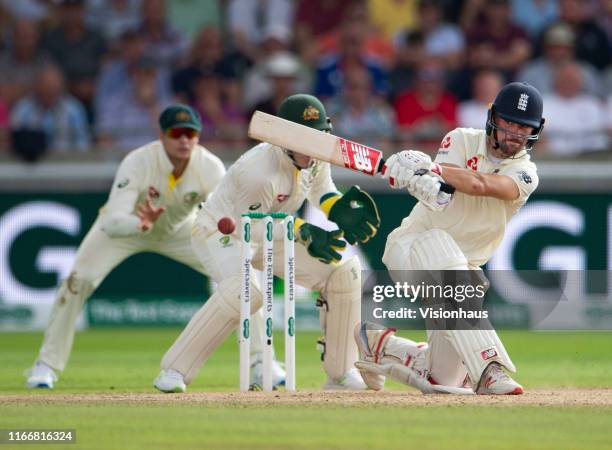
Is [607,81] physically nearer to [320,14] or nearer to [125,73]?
[320,14]

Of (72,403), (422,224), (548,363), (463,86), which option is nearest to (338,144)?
(422,224)

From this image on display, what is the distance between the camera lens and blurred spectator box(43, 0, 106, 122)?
14.0 meters

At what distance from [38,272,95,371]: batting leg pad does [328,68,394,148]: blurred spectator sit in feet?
13.4

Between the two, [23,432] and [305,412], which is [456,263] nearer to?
[305,412]

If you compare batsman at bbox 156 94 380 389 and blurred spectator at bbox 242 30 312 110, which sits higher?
blurred spectator at bbox 242 30 312 110

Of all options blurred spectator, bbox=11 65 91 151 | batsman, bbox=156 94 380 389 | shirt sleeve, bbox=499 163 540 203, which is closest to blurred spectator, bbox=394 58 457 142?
blurred spectator, bbox=11 65 91 151

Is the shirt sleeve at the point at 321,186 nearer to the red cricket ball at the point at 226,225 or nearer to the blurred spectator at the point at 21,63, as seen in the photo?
the red cricket ball at the point at 226,225

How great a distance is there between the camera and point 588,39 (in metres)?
14.1

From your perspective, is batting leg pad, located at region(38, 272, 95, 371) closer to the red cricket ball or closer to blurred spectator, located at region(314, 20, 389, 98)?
the red cricket ball

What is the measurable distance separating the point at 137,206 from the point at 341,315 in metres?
1.79

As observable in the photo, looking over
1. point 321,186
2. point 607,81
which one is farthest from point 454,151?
point 607,81

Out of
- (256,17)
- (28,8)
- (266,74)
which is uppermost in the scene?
(28,8)

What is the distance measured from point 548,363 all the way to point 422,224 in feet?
8.58

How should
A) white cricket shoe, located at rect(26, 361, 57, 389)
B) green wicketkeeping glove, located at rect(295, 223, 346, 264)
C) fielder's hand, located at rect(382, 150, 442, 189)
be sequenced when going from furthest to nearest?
1. white cricket shoe, located at rect(26, 361, 57, 389)
2. green wicketkeeping glove, located at rect(295, 223, 346, 264)
3. fielder's hand, located at rect(382, 150, 442, 189)
